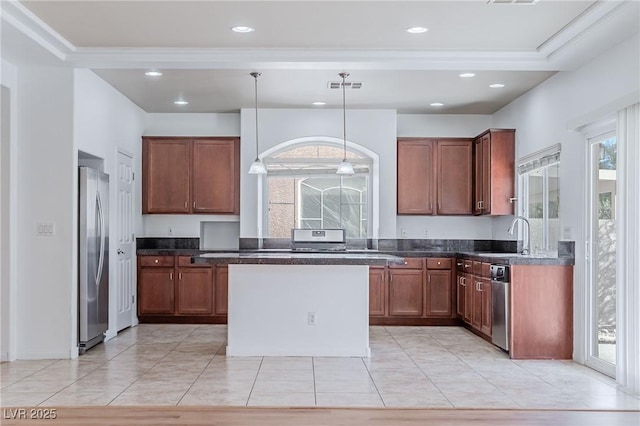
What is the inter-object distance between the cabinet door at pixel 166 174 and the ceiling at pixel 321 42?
1.06 m

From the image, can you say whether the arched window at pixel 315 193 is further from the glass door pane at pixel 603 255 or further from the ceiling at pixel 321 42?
the glass door pane at pixel 603 255

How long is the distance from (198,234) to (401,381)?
432 centimetres

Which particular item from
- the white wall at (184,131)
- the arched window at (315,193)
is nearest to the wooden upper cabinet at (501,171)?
the arched window at (315,193)

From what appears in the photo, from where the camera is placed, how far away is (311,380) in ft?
16.1

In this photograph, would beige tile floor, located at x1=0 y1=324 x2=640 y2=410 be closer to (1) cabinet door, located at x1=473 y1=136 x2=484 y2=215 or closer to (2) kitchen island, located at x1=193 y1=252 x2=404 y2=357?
(2) kitchen island, located at x1=193 y1=252 x2=404 y2=357

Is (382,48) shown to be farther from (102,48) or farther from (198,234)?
(198,234)

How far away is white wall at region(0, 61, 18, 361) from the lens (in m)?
5.71

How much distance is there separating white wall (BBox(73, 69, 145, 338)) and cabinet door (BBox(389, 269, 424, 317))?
3204mm

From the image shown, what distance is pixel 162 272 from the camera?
7996mm

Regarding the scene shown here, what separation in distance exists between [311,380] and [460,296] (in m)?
3.33

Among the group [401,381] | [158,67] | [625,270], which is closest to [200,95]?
[158,67]

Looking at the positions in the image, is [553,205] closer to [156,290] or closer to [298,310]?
[298,310]

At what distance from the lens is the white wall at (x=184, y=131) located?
27.9ft

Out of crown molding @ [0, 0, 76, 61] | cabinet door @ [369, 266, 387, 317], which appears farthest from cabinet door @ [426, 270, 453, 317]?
crown molding @ [0, 0, 76, 61]
